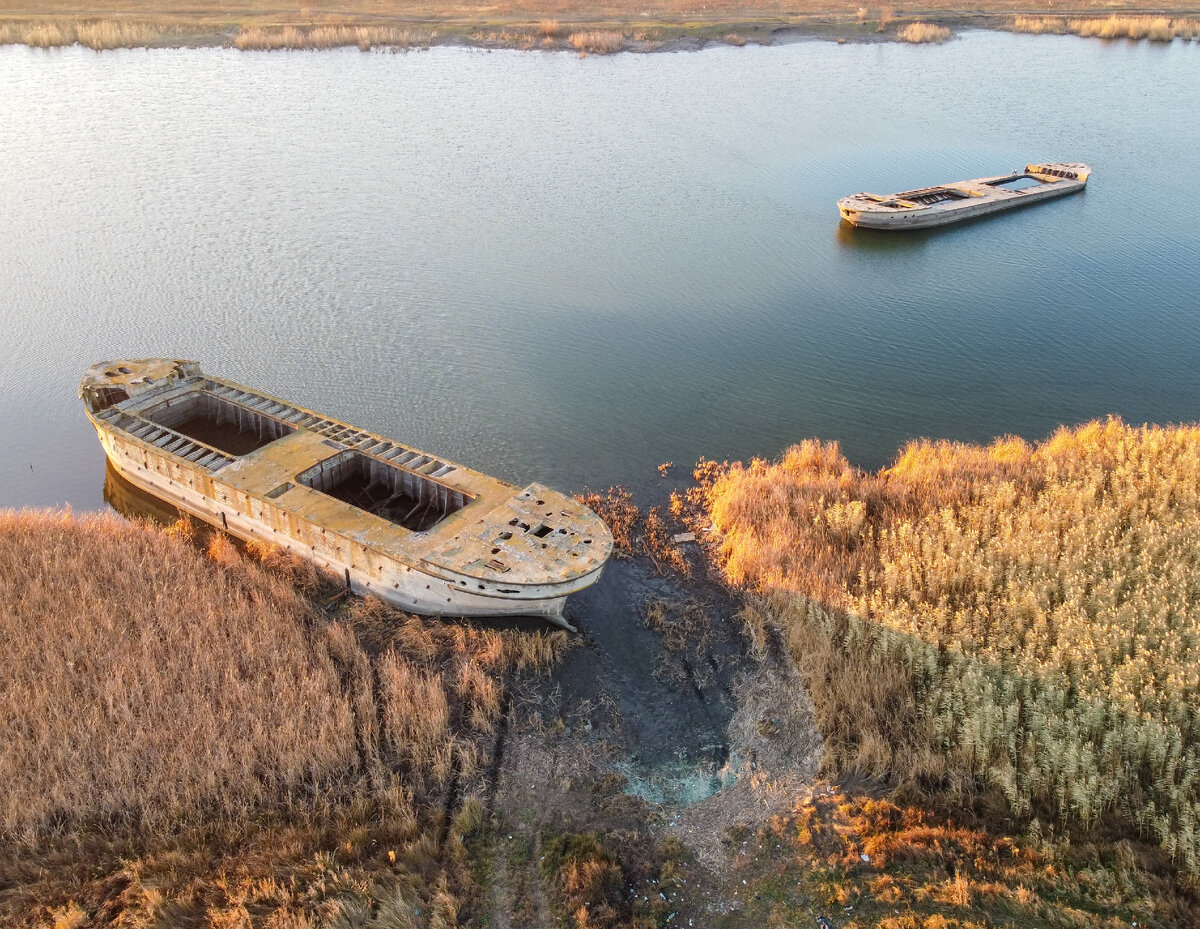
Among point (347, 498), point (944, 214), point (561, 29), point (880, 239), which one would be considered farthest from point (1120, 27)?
point (347, 498)

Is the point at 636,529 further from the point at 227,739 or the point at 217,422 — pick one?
the point at 217,422

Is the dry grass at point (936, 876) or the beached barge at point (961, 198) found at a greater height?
the beached barge at point (961, 198)

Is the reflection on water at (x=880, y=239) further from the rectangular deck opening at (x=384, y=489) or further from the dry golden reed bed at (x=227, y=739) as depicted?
the dry golden reed bed at (x=227, y=739)

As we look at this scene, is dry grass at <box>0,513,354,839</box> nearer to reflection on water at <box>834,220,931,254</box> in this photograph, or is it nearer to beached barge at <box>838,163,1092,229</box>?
reflection on water at <box>834,220,931,254</box>

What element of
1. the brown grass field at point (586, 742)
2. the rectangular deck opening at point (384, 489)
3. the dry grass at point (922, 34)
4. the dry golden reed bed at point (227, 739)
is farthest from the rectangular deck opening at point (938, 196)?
the dry grass at point (922, 34)

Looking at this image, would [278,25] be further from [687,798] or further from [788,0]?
[687,798]

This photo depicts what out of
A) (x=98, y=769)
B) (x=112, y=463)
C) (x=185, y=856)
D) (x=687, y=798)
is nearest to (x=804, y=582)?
(x=687, y=798)
